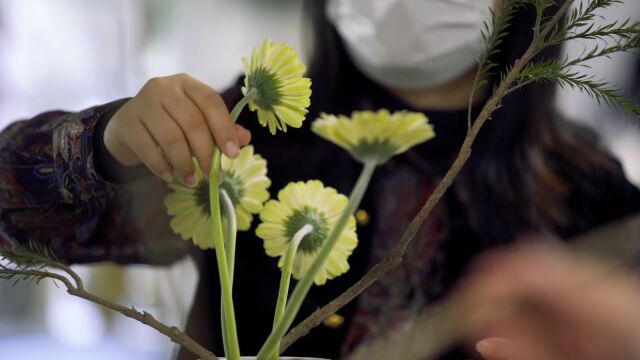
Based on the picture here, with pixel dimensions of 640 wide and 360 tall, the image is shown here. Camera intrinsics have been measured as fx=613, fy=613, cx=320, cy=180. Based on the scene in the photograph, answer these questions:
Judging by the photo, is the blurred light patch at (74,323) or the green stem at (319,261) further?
the blurred light patch at (74,323)

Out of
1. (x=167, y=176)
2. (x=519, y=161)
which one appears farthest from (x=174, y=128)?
(x=519, y=161)

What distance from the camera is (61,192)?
0.92 feet

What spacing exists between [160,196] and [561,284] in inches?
9.1

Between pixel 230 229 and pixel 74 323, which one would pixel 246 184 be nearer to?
Answer: pixel 230 229

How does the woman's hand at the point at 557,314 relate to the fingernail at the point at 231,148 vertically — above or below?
below

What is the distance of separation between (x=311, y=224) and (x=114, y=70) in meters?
0.20

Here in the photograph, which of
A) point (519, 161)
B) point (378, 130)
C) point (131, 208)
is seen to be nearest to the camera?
point (378, 130)

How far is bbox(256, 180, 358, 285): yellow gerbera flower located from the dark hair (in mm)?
122

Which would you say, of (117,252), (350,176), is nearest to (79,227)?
(117,252)

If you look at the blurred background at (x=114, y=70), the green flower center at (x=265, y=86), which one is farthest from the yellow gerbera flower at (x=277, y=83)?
the blurred background at (x=114, y=70)

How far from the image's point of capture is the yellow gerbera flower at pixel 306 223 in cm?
24

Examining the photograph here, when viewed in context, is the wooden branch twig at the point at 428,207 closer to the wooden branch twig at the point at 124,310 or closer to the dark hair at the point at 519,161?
the wooden branch twig at the point at 124,310

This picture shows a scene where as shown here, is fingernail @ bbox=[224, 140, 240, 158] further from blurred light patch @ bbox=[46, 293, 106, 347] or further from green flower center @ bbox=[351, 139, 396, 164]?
blurred light patch @ bbox=[46, 293, 106, 347]

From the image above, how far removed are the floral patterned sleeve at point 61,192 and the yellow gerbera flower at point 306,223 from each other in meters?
0.08
